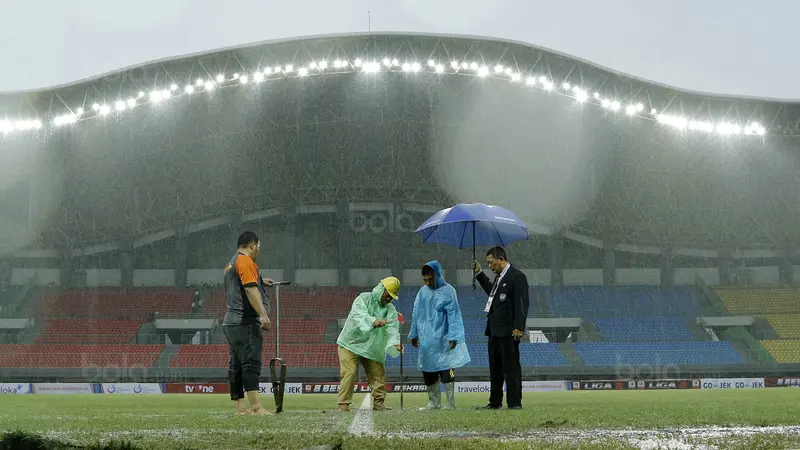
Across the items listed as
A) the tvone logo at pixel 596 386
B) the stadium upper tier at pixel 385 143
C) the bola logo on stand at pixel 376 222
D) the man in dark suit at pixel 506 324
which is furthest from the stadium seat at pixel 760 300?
the man in dark suit at pixel 506 324

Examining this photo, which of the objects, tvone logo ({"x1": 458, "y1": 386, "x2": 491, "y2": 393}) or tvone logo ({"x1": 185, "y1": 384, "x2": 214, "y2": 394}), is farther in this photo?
tvone logo ({"x1": 185, "y1": 384, "x2": 214, "y2": 394})

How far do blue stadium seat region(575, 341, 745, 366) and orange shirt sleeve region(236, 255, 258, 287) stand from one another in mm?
35042

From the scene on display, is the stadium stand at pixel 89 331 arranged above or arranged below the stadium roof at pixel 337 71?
below

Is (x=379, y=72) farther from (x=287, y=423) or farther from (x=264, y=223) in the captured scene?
(x=287, y=423)

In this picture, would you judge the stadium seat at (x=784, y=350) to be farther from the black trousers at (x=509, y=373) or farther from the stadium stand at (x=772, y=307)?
the black trousers at (x=509, y=373)

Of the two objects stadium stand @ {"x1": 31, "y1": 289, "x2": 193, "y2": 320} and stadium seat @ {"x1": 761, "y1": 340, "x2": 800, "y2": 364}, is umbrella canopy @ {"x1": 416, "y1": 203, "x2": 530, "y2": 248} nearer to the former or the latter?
stadium seat @ {"x1": 761, "y1": 340, "x2": 800, "y2": 364}

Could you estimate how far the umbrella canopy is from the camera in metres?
12.1

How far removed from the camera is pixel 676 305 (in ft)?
163

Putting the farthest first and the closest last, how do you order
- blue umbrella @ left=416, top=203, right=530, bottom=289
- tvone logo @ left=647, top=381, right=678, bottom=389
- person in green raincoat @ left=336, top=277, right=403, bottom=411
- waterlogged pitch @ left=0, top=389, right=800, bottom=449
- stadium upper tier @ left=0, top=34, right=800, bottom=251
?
stadium upper tier @ left=0, top=34, right=800, bottom=251, tvone logo @ left=647, top=381, right=678, bottom=389, blue umbrella @ left=416, top=203, right=530, bottom=289, person in green raincoat @ left=336, top=277, right=403, bottom=411, waterlogged pitch @ left=0, top=389, right=800, bottom=449

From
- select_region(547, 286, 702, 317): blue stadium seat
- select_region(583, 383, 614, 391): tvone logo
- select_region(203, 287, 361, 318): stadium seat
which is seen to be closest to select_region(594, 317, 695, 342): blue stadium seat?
select_region(547, 286, 702, 317): blue stadium seat

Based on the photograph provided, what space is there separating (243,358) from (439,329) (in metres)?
2.98

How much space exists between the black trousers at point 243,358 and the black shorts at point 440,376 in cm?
276

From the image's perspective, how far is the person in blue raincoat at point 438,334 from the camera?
35.6 ft

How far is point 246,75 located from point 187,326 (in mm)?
15545
